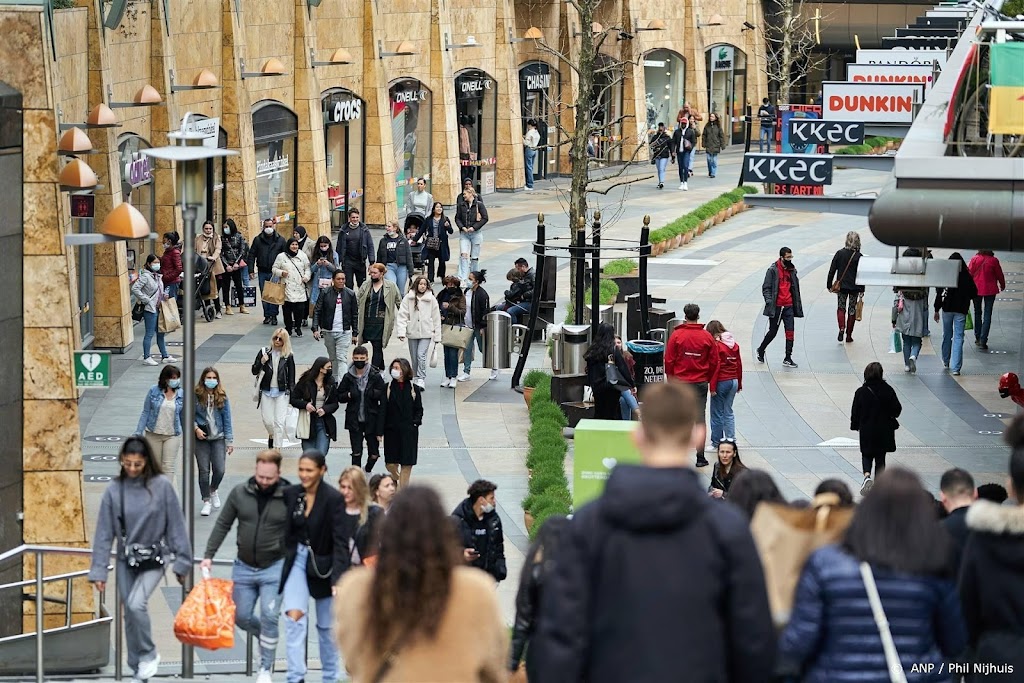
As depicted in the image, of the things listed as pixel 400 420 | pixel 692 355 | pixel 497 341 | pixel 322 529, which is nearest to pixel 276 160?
pixel 497 341

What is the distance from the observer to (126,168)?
2562 cm

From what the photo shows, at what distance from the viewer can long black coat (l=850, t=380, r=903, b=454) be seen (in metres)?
16.3

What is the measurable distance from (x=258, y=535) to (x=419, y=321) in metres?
11.2

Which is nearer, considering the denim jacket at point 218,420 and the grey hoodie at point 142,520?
the grey hoodie at point 142,520

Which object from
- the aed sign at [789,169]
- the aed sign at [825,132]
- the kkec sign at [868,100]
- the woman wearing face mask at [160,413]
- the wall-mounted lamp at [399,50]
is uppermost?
the wall-mounted lamp at [399,50]

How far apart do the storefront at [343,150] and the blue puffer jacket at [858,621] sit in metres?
30.3

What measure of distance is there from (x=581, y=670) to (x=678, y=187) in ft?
134

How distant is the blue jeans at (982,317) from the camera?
79.7 feet

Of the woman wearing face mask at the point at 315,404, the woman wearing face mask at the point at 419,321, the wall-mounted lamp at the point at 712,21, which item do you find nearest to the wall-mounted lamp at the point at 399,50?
the woman wearing face mask at the point at 419,321

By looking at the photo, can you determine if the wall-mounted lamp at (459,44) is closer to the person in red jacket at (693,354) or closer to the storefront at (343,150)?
the storefront at (343,150)

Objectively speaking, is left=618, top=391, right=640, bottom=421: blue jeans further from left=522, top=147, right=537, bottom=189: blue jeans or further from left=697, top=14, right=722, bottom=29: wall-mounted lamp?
left=697, top=14, right=722, bottom=29: wall-mounted lamp

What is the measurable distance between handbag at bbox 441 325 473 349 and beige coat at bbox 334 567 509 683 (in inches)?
632

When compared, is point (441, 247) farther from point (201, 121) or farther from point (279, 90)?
point (279, 90)

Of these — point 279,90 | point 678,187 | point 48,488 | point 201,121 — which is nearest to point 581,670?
point 48,488
